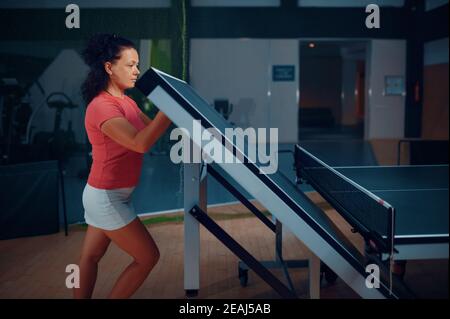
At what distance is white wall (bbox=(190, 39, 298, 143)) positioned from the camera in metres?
11.9

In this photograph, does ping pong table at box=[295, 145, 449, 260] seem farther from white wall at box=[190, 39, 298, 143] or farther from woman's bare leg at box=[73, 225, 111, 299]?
white wall at box=[190, 39, 298, 143]

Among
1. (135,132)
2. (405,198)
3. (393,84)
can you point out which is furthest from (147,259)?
(393,84)

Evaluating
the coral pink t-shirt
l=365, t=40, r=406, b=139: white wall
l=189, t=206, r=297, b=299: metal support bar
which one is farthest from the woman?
l=365, t=40, r=406, b=139: white wall

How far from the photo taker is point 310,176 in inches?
96.3

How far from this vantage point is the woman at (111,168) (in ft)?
5.90

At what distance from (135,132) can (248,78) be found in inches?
415

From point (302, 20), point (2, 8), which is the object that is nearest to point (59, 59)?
point (2, 8)

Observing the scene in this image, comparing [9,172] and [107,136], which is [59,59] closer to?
[9,172]

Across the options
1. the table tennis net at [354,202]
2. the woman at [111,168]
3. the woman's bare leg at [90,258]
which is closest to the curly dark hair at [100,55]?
the woman at [111,168]

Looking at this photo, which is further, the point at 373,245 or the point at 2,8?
the point at 2,8

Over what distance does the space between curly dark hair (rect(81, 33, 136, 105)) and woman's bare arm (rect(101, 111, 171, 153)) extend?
25 cm

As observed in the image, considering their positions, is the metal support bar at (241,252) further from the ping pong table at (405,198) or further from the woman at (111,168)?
the ping pong table at (405,198)
